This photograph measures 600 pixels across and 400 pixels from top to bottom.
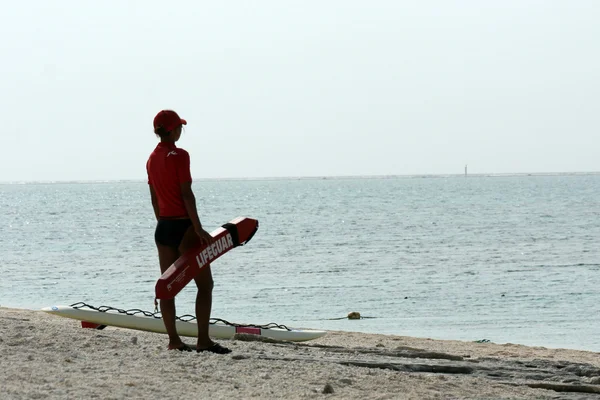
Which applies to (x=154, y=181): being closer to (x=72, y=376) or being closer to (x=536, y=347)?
(x=72, y=376)

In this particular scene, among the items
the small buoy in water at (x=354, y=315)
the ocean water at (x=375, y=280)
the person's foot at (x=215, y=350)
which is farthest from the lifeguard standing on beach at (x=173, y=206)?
the small buoy in water at (x=354, y=315)

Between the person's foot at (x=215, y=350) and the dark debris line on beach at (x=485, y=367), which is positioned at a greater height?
the person's foot at (x=215, y=350)

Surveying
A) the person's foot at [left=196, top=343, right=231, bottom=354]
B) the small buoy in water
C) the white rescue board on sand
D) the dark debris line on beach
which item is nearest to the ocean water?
the small buoy in water

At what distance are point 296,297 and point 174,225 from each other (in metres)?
13.3

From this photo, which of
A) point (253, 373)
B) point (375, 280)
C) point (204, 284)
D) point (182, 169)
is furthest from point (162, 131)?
point (375, 280)

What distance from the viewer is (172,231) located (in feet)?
25.9

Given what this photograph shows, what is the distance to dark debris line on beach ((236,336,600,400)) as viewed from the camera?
7.45 meters

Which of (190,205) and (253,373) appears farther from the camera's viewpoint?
(190,205)

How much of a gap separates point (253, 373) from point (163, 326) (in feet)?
16.8

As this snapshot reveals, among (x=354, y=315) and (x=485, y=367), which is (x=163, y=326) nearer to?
(x=485, y=367)

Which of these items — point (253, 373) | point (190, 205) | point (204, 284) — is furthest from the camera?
point (204, 284)

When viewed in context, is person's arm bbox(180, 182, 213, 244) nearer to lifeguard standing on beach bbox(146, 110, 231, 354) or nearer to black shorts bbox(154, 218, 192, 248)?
lifeguard standing on beach bbox(146, 110, 231, 354)

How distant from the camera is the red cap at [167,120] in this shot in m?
7.89

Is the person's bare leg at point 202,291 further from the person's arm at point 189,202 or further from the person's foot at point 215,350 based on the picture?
the person's arm at point 189,202
